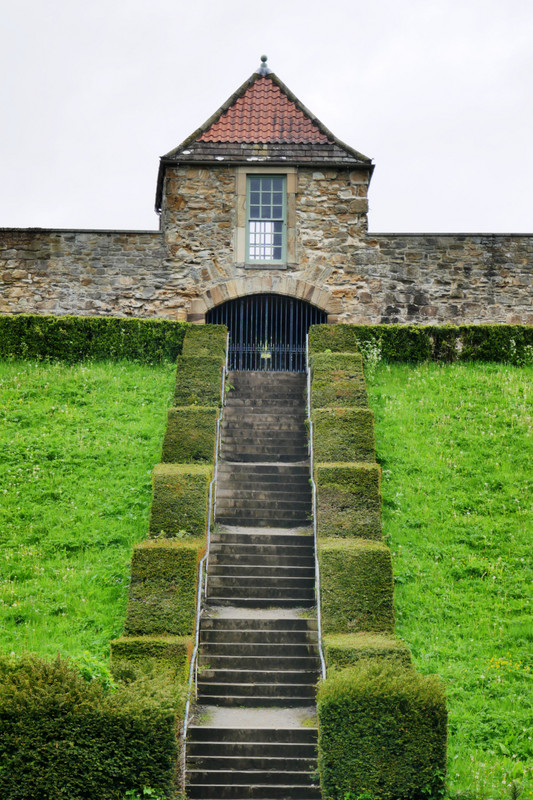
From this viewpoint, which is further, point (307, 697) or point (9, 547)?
point (9, 547)

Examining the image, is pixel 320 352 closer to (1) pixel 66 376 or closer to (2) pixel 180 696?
(1) pixel 66 376

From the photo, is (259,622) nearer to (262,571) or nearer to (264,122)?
(262,571)

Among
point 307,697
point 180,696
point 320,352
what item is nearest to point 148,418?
point 320,352

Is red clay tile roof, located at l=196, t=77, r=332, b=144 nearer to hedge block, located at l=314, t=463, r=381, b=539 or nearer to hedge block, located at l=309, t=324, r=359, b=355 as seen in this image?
hedge block, located at l=309, t=324, r=359, b=355

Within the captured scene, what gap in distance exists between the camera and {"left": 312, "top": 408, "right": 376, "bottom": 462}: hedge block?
14094mm

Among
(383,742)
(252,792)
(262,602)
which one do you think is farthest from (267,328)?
(383,742)

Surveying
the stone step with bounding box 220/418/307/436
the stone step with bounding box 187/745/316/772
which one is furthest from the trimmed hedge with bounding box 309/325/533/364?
the stone step with bounding box 187/745/316/772

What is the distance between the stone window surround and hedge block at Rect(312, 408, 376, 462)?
682 cm

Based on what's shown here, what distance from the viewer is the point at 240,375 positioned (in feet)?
59.6

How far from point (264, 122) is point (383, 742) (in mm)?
17236

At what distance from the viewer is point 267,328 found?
70.1 ft

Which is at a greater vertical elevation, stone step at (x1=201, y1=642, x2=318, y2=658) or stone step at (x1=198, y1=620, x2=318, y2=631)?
stone step at (x1=198, y1=620, x2=318, y2=631)

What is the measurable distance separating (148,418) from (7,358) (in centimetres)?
434

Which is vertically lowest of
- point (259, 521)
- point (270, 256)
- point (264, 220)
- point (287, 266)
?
point (259, 521)
